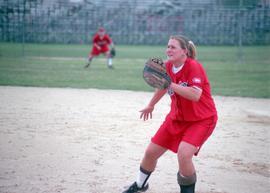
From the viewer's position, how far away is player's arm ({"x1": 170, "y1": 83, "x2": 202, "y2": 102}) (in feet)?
13.3

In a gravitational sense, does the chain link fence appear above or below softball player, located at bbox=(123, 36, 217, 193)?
below

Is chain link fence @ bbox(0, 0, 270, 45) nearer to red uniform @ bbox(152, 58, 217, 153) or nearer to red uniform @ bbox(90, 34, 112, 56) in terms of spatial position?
red uniform @ bbox(90, 34, 112, 56)

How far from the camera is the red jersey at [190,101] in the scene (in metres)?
4.20

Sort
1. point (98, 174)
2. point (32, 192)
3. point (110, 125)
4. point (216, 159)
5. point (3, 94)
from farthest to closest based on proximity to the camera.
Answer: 1. point (3, 94)
2. point (110, 125)
3. point (216, 159)
4. point (98, 174)
5. point (32, 192)

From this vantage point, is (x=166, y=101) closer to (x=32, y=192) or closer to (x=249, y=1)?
(x=32, y=192)

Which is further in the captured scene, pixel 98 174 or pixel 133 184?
pixel 98 174

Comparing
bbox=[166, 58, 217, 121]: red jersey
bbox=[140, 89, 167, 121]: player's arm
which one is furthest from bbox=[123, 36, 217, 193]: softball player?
bbox=[140, 89, 167, 121]: player's arm

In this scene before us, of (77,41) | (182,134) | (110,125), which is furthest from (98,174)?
(77,41)

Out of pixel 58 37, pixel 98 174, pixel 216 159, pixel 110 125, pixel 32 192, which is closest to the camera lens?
pixel 32 192

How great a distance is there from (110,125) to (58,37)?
27059mm

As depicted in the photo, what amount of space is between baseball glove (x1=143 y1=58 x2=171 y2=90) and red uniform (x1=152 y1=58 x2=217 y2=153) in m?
0.14

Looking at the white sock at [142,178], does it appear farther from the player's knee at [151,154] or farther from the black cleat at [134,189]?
the player's knee at [151,154]

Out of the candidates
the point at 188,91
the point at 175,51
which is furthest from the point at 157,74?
the point at 188,91

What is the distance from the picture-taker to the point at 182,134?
14.2 ft
